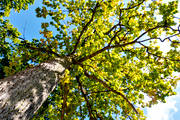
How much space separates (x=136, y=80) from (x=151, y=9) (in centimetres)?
336

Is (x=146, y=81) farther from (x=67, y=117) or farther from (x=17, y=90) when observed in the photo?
(x=17, y=90)

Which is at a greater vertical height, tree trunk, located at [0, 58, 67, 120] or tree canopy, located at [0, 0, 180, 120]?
tree canopy, located at [0, 0, 180, 120]

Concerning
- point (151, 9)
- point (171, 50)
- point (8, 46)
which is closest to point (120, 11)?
point (151, 9)

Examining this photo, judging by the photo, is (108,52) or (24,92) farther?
(108,52)

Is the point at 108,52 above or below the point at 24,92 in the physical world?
above

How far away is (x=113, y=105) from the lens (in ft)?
21.9

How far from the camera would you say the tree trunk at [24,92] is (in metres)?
1.83

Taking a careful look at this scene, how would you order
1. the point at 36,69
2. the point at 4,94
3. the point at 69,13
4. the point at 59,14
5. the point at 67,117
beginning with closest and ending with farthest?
the point at 4,94
the point at 36,69
the point at 67,117
the point at 59,14
the point at 69,13

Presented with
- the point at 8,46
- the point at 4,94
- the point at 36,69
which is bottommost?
the point at 4,94

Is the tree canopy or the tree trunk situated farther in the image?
the tree canopy

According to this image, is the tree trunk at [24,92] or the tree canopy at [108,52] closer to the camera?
the tree trunk at [24,92]

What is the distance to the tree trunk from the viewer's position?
183cm

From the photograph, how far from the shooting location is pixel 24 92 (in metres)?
2.19

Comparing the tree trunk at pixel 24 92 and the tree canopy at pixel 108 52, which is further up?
the tree canopy at pixel 108 52
